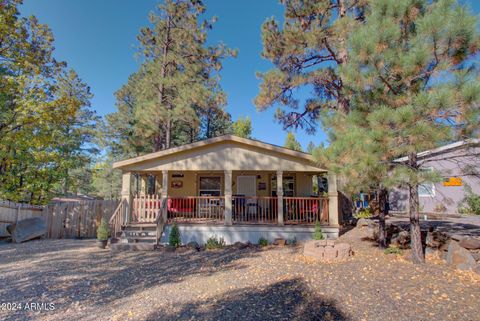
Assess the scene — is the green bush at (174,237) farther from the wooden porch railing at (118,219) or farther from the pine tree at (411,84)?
the pine tree at (411,84)

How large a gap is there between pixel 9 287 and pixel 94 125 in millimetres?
20623

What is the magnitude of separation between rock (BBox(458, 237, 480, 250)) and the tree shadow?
12.1 ft

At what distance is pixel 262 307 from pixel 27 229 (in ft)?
37.9

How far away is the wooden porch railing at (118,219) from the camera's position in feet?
31.9

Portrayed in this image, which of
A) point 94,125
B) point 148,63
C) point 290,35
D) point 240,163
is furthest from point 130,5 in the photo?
point 94,125

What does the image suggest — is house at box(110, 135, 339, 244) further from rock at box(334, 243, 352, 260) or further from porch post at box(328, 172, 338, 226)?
rock at box(334, 243, 352, 260)

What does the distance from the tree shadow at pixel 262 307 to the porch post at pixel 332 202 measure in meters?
5.54

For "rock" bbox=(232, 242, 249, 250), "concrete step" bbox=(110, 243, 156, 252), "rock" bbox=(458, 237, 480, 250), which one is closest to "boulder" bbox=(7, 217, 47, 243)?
"concrete step" bbox=(110, 243, 156, 252)

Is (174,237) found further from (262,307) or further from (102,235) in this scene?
(262,307)

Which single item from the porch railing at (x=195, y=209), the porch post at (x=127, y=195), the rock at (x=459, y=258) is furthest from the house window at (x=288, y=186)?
the rock at (x=459, y=258)

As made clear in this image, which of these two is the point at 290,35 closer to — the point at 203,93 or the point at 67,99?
the point at 203,93

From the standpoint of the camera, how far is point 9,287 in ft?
18.0

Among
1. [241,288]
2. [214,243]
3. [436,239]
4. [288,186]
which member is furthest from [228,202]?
[436,239]

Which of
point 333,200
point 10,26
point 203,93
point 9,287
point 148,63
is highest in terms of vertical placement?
point 148,63
